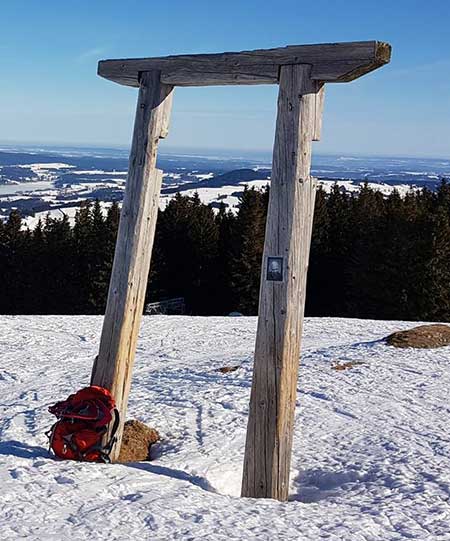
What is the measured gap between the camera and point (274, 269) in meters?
5.32

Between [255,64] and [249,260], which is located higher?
[255,64]

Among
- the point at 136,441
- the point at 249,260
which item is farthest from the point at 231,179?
the point at 136,441

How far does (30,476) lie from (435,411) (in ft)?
17.4

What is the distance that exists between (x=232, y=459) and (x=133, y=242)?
2402mm

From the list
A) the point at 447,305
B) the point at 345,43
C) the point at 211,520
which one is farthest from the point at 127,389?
the point at 447,305

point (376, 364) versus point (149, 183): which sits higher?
point (149, 183)

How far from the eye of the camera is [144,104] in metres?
6.03

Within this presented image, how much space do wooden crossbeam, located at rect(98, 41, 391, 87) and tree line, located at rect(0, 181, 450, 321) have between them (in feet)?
82.7

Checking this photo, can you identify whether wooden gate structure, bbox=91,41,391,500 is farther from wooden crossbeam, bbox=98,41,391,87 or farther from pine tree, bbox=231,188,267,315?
pine tree, bbox=231,188,267,315

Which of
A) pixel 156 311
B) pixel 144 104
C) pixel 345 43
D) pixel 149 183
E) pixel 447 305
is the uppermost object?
pixel 345 43

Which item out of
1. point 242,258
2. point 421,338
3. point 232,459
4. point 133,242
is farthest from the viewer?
point 242,258

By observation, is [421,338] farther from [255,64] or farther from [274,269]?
[255,64]

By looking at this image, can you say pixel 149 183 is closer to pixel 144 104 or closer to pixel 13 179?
→ pixel 144 104

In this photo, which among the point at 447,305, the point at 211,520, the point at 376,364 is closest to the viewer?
the point at 211,520
